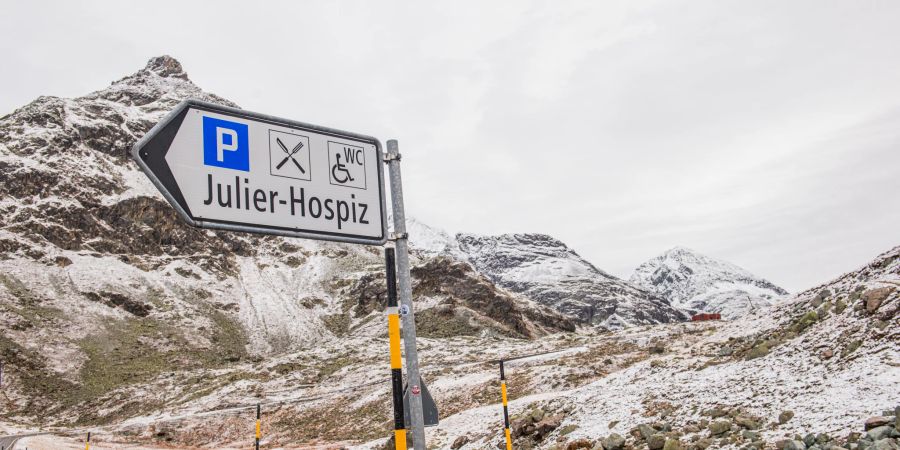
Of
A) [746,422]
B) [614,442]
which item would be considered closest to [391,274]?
[746,422]

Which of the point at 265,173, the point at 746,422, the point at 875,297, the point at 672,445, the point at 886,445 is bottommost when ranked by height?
the point at 672,445

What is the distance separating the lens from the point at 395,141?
3.62m

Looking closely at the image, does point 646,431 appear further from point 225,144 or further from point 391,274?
point 225,144

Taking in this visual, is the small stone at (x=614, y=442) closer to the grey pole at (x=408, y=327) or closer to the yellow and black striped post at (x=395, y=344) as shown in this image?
the grey pole at (x=408, y=327)

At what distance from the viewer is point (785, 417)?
10.6m

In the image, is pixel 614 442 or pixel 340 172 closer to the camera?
pixel 340 172

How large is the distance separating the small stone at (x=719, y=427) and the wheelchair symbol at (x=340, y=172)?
1075 cm

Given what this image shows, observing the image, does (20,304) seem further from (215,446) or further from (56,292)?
(215,446)

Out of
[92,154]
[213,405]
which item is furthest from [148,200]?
[213,405]

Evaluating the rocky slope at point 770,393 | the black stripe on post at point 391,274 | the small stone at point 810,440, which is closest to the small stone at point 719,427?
the rocky slope at point 770,393

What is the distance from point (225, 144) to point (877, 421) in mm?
10385

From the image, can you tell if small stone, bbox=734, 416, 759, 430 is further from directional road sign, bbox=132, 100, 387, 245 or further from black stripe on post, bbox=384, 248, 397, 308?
directional road sign, bbox=132, 100, 387, 245

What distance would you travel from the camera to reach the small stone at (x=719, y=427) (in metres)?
11.3

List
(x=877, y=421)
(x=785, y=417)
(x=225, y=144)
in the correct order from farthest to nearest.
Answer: (x=785, y=417), (x=877, y=421), (x=225, y=144)
